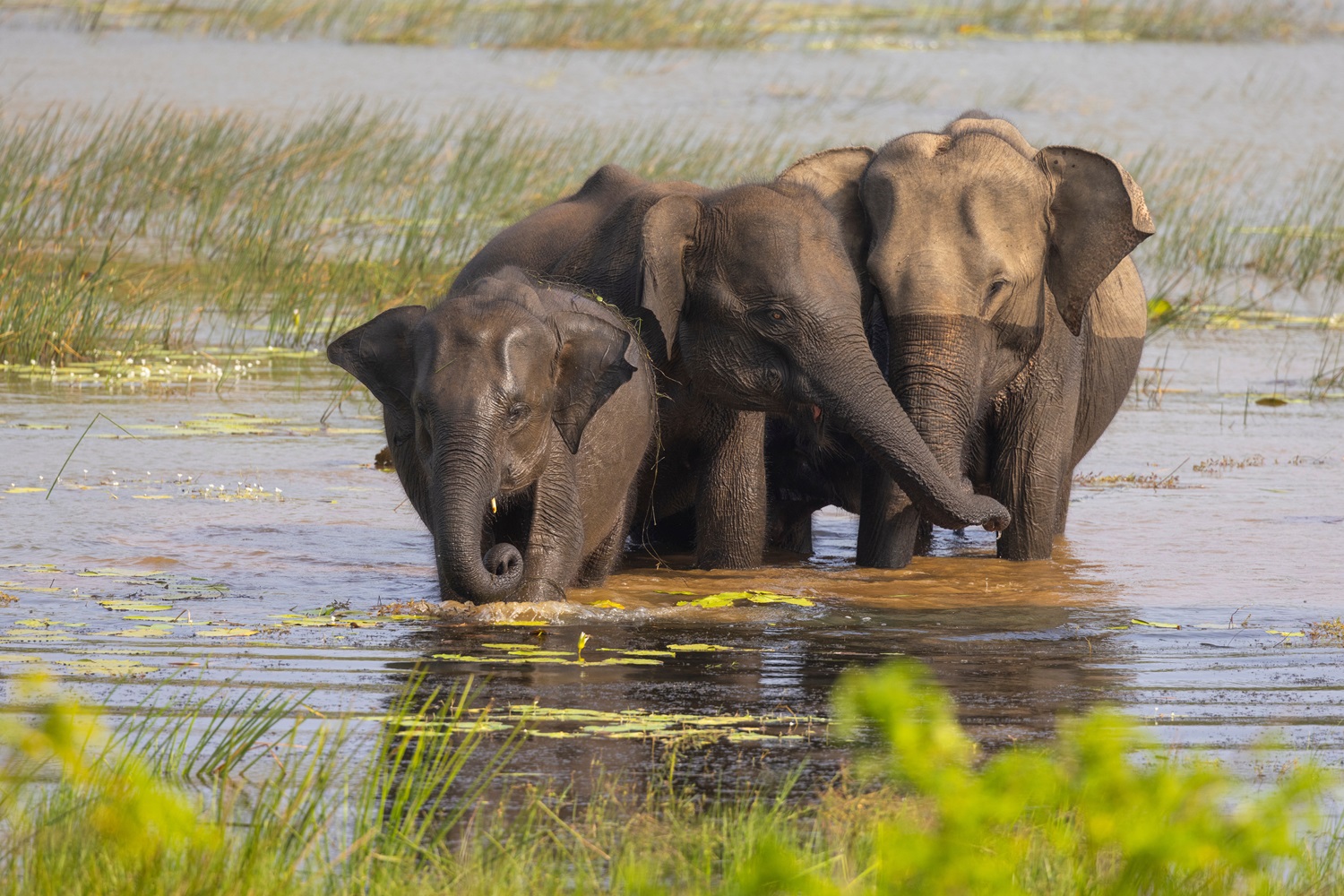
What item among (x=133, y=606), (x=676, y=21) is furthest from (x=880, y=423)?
(x=676, y=21)

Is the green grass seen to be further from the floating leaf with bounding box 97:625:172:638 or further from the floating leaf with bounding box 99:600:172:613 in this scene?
the floating leaf with bounding box 99:600:172:613

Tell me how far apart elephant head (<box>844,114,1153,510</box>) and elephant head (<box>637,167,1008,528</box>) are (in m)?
0.41

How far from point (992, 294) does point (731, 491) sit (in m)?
1.45

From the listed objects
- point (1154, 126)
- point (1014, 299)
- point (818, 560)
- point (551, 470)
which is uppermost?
point (1154, 126)

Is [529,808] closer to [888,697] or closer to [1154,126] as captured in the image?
[888,697]

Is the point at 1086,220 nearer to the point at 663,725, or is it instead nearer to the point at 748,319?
the point at 748,319

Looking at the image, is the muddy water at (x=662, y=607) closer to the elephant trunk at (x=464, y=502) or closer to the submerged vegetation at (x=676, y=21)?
the elephant trunk at (x=464, y=502)

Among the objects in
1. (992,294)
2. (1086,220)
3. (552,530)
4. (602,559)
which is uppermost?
(1086,220)

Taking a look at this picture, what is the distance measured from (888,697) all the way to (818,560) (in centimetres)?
752

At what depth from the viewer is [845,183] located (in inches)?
397

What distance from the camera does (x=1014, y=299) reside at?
962 centimetres

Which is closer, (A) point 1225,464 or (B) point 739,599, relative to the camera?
(B) point 739,599

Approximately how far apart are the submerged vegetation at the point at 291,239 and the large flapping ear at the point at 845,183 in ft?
19.7

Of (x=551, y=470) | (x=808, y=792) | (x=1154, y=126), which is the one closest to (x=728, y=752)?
(x=808, y=792)
